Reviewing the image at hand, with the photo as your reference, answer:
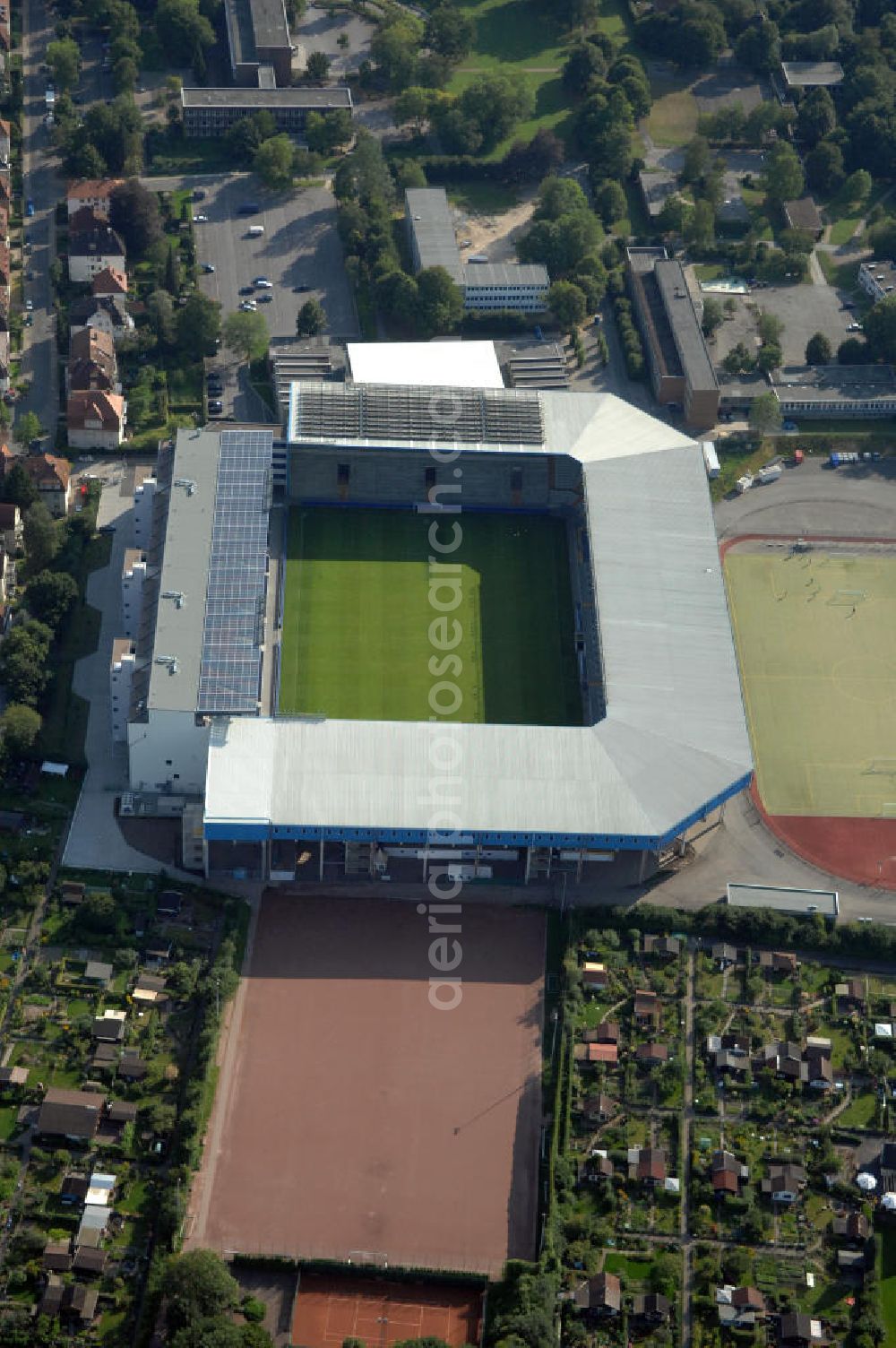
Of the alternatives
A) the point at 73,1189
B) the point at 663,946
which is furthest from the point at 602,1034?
the point at 73,1189

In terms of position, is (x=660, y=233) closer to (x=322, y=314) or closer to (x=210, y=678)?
(x=322, y=314)

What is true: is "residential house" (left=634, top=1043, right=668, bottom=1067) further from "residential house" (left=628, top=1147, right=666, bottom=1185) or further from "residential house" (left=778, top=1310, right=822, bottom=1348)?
"residential house" (left=778, top=1310, right=822, bottom=1348)

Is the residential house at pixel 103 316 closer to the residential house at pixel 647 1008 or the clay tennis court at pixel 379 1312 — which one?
the residential house at pixel 647 1008

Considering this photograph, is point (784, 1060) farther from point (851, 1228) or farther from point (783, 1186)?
point (851, 1228)

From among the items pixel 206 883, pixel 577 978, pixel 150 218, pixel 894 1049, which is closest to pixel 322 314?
pixel 150 218

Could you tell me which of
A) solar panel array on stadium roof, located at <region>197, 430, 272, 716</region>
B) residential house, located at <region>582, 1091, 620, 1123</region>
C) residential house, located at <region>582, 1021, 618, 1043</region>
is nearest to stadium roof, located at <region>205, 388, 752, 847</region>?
solar panel array on stadium roof, located at <region>197, 430, 272, 716</region>

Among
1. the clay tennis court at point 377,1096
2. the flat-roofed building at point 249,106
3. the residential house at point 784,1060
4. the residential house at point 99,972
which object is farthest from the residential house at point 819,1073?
the flat-roofed building at point 249,106
